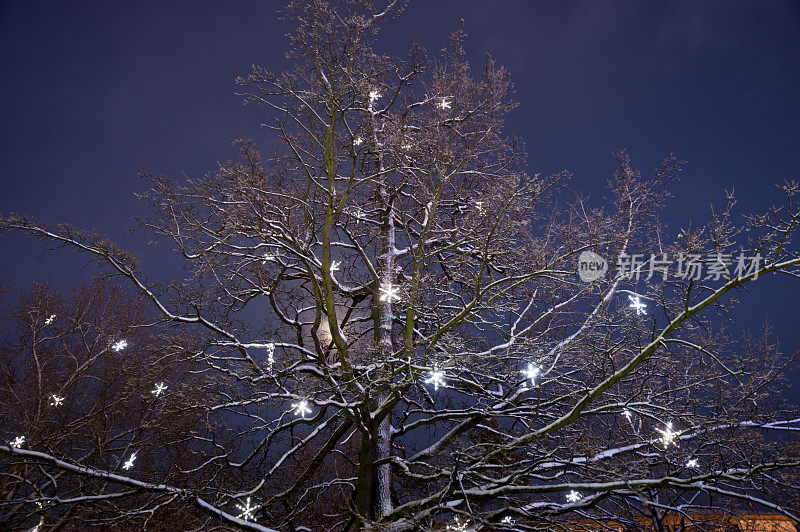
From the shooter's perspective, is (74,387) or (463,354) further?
(74,387)

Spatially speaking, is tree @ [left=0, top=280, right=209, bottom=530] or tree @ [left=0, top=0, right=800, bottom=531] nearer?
tree @ [left=0, top=0, right=800, bottom=531]

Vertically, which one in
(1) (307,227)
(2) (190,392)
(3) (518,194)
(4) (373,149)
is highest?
(4) (373,149)

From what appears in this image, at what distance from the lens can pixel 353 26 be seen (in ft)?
19.8

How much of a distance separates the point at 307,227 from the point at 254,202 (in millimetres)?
878

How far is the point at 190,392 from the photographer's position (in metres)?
5.71

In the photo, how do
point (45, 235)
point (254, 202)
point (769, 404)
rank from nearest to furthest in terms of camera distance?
point (45, 235) → point (254, 202) → point (769, 404)

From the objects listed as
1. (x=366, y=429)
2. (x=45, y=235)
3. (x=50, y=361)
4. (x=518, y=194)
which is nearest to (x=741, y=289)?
(x=518, y=194)

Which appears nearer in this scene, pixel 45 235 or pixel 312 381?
pixel 45 235

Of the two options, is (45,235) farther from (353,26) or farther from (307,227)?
(353,26)

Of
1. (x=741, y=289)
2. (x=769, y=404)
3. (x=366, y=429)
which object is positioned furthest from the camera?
(x=769, y=404)

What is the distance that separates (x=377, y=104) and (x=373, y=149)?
3.07 meters

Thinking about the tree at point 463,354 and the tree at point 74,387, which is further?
the tree at point 74,387

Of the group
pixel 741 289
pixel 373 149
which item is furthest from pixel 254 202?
pixel 741 289

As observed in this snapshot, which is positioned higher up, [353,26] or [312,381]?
→ [353,26]
